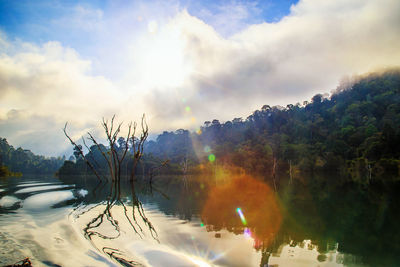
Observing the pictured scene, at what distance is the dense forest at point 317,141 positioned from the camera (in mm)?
61016

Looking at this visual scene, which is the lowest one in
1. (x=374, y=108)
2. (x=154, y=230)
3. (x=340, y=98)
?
(x=154, y=230)

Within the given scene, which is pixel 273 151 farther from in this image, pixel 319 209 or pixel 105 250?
pixel 105 250

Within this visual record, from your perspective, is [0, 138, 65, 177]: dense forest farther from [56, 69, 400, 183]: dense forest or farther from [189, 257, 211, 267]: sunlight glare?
[189, 257, 211, 267]: sunlight glare

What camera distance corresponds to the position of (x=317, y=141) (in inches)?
3376

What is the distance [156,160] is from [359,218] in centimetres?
7853

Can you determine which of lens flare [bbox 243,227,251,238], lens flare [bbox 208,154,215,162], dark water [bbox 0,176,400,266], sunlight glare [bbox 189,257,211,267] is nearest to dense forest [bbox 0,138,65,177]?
lens flare [bbox 208,154,215,162]

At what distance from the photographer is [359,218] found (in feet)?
30.2

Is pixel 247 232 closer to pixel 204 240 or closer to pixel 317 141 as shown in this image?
pixel 204 240

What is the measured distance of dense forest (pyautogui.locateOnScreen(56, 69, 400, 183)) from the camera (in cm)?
6102

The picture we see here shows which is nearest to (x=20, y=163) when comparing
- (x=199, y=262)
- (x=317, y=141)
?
(x=317, y=141)

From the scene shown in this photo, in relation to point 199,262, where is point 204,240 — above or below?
below

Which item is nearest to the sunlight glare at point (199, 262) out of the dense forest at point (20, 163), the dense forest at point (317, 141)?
the dense forest at point (317, 141)

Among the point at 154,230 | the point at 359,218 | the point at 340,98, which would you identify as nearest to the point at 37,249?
Result: the point at 154,230

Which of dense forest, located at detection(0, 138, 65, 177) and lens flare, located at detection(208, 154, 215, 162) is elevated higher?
lens flare, located at detection(208, 154, 215, 162)
